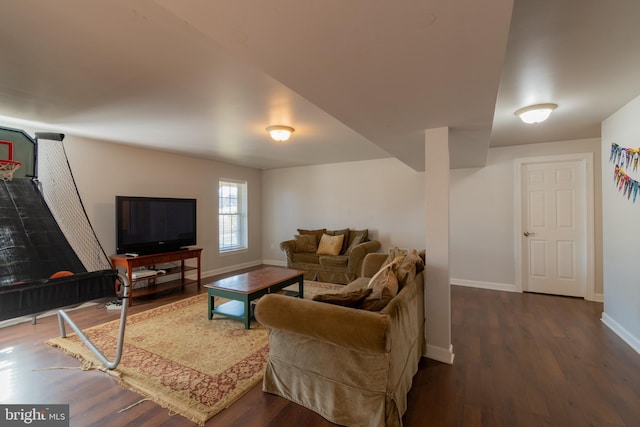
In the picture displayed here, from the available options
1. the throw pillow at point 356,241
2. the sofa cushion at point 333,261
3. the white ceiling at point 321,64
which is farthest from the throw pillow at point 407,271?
the throw pillow at point 356,241

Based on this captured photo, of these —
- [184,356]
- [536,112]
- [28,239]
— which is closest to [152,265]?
[28,239]

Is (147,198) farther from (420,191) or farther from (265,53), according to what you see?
(420,191)

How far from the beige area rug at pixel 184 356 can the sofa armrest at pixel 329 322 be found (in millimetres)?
645

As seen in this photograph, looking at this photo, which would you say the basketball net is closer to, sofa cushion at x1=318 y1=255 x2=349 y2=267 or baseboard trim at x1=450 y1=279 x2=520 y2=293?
sofa cushion at x1=318 y1=255 x2=349 y2=267

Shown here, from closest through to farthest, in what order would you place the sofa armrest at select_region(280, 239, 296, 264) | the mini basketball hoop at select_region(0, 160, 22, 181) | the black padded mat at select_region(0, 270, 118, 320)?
the black padded mat at select_region(0, 270, 118, 320), the mini basketball hoop at select_region(0, 160, 22, 181), the sofa armrest at select_region(280, 239, 296, 264)

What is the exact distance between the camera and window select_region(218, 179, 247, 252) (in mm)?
6074

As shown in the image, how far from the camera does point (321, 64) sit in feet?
4.51

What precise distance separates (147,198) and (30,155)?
1630 mm

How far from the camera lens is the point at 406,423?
171 centimetres

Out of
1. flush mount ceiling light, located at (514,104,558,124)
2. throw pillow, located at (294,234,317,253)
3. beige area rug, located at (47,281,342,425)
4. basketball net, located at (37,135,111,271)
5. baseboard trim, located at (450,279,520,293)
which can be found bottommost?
beige area rug, located at (47,281,342,425)

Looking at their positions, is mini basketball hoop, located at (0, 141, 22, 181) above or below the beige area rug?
above

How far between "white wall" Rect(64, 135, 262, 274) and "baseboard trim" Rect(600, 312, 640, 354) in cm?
582

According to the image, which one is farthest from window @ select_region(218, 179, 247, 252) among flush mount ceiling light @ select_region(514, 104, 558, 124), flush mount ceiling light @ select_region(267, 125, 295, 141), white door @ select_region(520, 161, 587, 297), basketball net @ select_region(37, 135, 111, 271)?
white door @ select_region(520, 161, 587, 297)

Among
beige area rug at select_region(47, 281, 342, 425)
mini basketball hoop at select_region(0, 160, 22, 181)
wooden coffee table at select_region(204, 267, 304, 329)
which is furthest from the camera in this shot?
wooden coffee table at select_region(204, 267, 304, 329)
